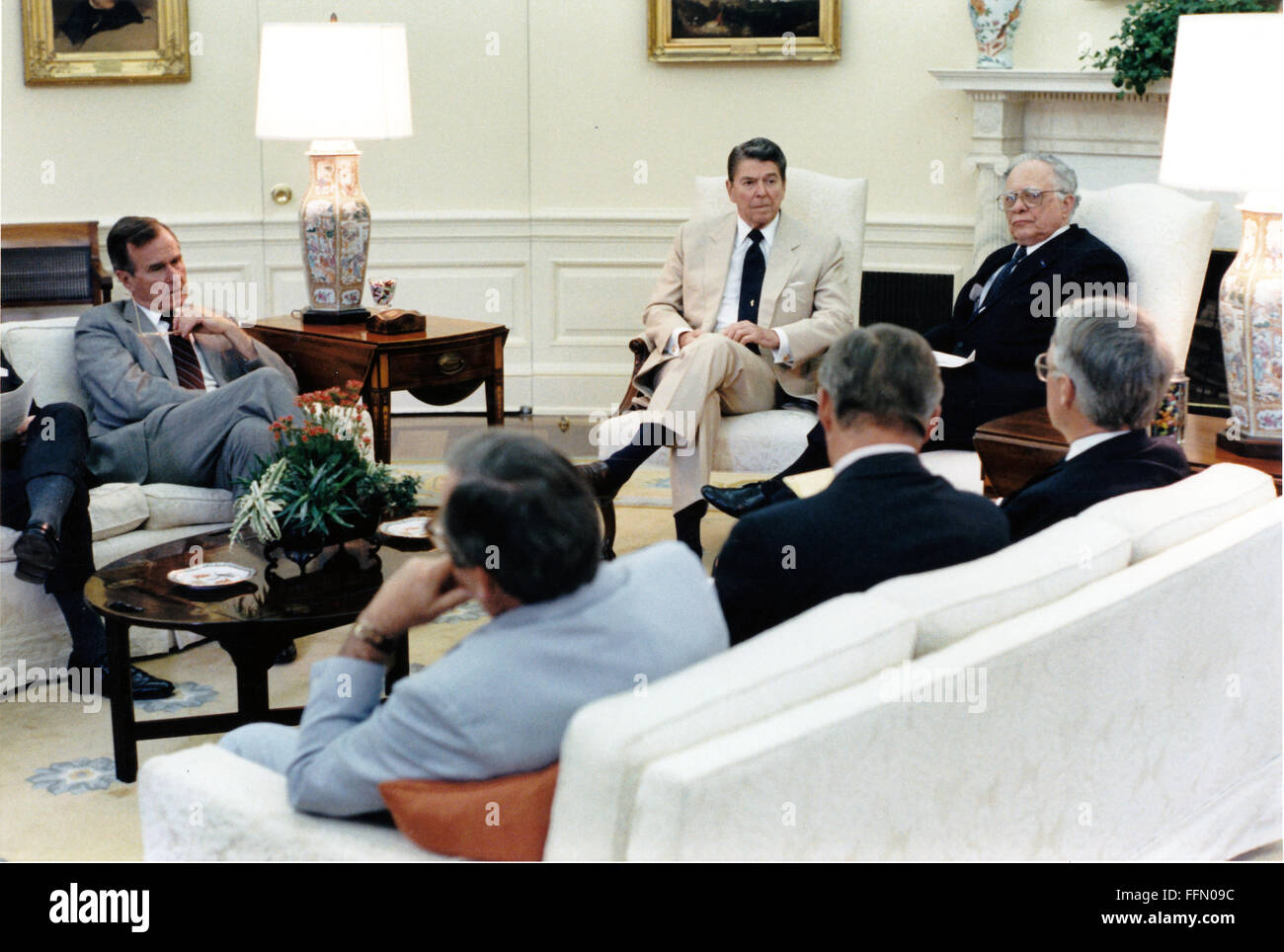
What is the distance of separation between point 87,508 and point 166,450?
408 mm

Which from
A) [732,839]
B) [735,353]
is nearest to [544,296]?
[735,353]

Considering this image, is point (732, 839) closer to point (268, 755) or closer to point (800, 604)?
point (800, 604)

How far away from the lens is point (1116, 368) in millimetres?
2607

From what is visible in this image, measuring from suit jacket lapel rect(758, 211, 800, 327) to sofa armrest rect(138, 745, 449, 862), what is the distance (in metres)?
3.05

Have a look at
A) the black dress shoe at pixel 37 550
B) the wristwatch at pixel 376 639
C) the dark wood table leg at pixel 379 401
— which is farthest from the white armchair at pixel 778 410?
the wristwatch at pixel 376 639

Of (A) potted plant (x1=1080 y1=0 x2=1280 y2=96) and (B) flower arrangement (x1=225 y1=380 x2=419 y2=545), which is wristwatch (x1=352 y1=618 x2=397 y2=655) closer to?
(B) flower arrangement (x1=225 y1=380 x2=419 y2=545)

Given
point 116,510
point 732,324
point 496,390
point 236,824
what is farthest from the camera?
point 496,390

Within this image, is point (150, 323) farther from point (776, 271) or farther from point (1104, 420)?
point (1104, 420)

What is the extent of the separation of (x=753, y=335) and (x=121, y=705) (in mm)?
2251

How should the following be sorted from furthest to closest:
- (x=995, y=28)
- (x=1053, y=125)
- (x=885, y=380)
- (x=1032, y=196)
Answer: (x=1053, y=125)
(x=995, y=28)
(x=1032, y=196)
(x=885, y=380)

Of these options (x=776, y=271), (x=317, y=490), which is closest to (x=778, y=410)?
(x=776, y=271)

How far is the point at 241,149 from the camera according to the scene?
6.13 m

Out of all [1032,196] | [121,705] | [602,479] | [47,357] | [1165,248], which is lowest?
[121,705]

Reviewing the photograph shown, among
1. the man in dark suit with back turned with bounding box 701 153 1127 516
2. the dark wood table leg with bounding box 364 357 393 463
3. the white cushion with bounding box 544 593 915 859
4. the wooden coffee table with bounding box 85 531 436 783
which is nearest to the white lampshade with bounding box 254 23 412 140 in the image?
the dark wood table leg with bounding box 364 357 393 463
